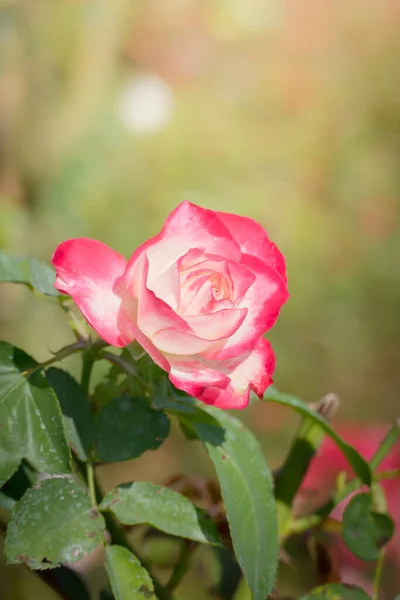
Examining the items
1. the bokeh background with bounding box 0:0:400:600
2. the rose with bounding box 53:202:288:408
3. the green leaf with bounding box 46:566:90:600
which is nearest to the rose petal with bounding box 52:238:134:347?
the rose with bounding box 53:202:288:408

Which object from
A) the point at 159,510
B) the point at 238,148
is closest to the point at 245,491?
the point at 159,510

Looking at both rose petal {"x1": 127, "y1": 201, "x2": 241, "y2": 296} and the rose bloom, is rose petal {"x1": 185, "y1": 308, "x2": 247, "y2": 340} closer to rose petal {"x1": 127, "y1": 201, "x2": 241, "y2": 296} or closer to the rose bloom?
rose petal {"x1": 127, "y1": 201, "x2": 241, "y2": 296}

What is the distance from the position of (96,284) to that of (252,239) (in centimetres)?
6

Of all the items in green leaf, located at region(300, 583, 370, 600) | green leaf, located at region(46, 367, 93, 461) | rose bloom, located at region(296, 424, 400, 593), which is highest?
green leaf, located at region(46, 367, 93, 461)

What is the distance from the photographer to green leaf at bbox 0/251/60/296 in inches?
11.1

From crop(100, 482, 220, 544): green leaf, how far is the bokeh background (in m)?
0.84

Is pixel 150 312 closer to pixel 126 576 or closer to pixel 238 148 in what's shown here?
pixel 126 576

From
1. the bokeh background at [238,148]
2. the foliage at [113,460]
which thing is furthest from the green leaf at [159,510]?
the bokeh background at [238,148]

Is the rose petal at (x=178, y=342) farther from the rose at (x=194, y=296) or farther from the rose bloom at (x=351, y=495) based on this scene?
the rose bloom at (x=351, y=495)

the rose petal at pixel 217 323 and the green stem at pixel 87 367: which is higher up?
the rose petal at pixel 217 323

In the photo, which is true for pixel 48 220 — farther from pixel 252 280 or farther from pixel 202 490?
pixel 252 280

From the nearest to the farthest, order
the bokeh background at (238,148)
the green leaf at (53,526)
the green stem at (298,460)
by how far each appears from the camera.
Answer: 1. the green leaf at (53,526)
2. the green stem at (298,460)
3. the bokeh background at (238,148)

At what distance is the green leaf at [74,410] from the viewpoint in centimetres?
27

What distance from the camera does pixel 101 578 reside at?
0.68 metres
